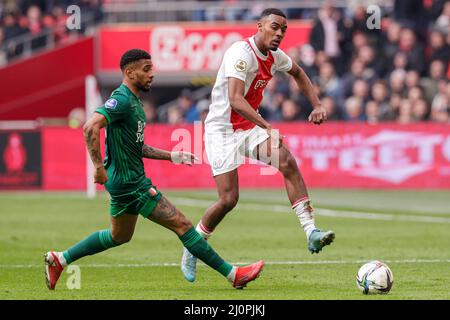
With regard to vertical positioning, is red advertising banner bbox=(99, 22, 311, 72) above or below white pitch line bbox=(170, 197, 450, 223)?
above

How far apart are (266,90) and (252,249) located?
14.8 metres

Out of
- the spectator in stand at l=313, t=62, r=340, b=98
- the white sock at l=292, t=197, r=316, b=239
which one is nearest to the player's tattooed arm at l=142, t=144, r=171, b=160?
the white sock at l=292, t=197, r=316, b=239

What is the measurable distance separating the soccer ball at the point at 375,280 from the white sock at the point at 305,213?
125 cm

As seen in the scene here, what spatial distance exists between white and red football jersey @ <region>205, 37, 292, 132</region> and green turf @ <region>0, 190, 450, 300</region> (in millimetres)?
1607

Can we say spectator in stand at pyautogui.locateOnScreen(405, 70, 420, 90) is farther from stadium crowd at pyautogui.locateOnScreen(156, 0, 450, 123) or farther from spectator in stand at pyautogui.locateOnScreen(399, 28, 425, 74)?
spectator in stand at pyautogui.locateOnScreen(399, 28, 425, 74)

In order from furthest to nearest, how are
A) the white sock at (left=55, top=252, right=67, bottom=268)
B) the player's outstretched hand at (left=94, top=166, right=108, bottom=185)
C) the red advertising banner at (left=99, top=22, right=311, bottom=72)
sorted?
the red advertising banner at (left=99, top=22, right=311, bottom=72) → the white sock at (left=55, top=252, right=67, bottom=268) → the player's outstretched hand at (left=94, top=166, right=108, bottom=185)

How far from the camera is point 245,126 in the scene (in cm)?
1242

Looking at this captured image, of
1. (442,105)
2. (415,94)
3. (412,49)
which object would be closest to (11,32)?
(412,49)

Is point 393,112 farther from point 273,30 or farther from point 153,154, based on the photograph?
point 153,154

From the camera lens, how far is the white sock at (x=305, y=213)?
11.9 m

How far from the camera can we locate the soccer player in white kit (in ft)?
39.2

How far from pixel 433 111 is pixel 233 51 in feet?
52.3
